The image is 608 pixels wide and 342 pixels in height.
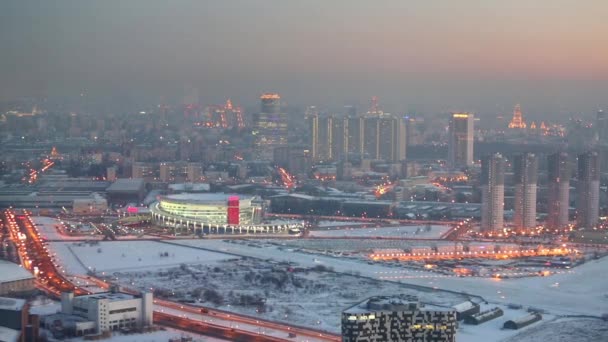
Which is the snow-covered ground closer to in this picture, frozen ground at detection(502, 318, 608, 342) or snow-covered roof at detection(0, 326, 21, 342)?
frozen ground at detection(502, 318, 608, 342)

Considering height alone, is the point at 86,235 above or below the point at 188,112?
below

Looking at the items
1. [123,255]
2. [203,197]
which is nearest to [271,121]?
[203,197]

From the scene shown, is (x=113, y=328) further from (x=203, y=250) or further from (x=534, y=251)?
(x=534, y=251)

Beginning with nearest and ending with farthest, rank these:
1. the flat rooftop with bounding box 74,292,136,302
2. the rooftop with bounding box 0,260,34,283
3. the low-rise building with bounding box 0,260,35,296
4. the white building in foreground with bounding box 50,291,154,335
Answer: the white building in foreground with bounding box 50,291,154,335, the flat rooftop with bounding box 74,292,136,302, the low-rise building with bounding box 0,260,35,296, the rooftop with bounding box 0,260,34,283

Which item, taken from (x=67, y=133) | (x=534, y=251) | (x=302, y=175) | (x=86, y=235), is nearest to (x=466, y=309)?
(x=534, y=251)

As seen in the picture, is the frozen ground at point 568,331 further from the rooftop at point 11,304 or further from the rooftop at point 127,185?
the rooftop at point 127,185

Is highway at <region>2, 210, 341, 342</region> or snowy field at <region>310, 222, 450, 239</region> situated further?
snowy field at <region>310, 222, 450, 239</region>

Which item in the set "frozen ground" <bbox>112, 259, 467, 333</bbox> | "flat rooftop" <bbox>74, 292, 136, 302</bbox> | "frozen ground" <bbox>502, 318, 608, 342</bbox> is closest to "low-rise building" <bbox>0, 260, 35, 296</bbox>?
"frozen ground" <bbox>112, 259, 467, 333</bbox>
